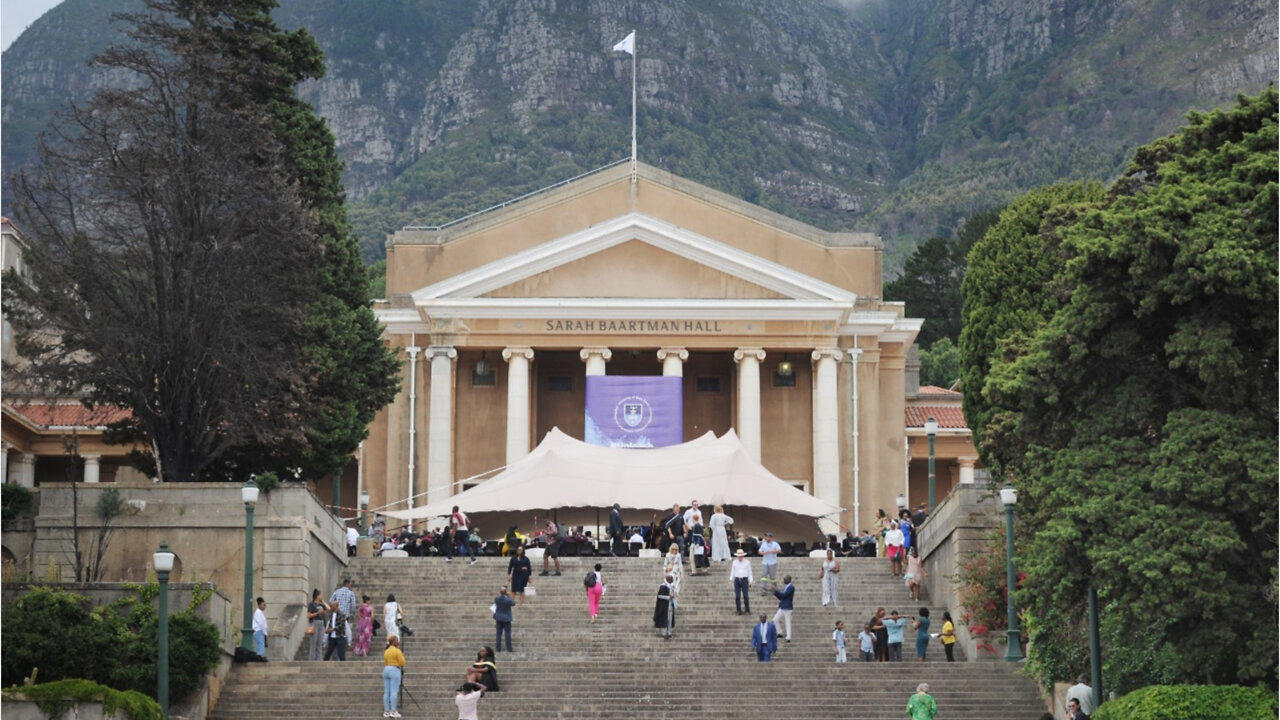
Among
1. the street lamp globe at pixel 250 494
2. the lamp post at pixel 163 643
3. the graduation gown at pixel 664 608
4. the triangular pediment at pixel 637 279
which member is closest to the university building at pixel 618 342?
the triangular pediment at pixel 637 279

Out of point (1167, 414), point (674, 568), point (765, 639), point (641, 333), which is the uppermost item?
point (641, 333)

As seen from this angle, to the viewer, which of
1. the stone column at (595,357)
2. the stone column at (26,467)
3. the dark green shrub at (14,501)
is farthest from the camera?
Result: the stone column at (26,467)

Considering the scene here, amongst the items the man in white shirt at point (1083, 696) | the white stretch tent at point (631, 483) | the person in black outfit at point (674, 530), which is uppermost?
the white stretch tent at point (631, 483)

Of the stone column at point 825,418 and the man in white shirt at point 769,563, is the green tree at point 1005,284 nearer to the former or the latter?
the stone column at point 825,418

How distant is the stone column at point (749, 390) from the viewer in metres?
57.6

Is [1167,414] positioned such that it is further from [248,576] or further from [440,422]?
[440,422]

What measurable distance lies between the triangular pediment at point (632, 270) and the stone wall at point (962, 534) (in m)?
17.2

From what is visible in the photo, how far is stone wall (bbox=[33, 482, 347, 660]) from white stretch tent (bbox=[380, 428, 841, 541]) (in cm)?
857

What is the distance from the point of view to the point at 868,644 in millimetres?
37312

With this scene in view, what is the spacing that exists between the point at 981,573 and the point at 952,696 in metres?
4.20

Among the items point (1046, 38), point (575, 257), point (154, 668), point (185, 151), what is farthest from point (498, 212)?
point (1046, 38)

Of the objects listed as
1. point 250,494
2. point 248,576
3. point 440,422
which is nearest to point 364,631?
point 248,576

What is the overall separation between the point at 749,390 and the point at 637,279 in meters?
4.40

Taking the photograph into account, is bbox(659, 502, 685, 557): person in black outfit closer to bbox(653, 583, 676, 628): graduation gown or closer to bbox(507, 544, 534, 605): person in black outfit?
bbox(507, 544, 534, 605): person in black outfit
